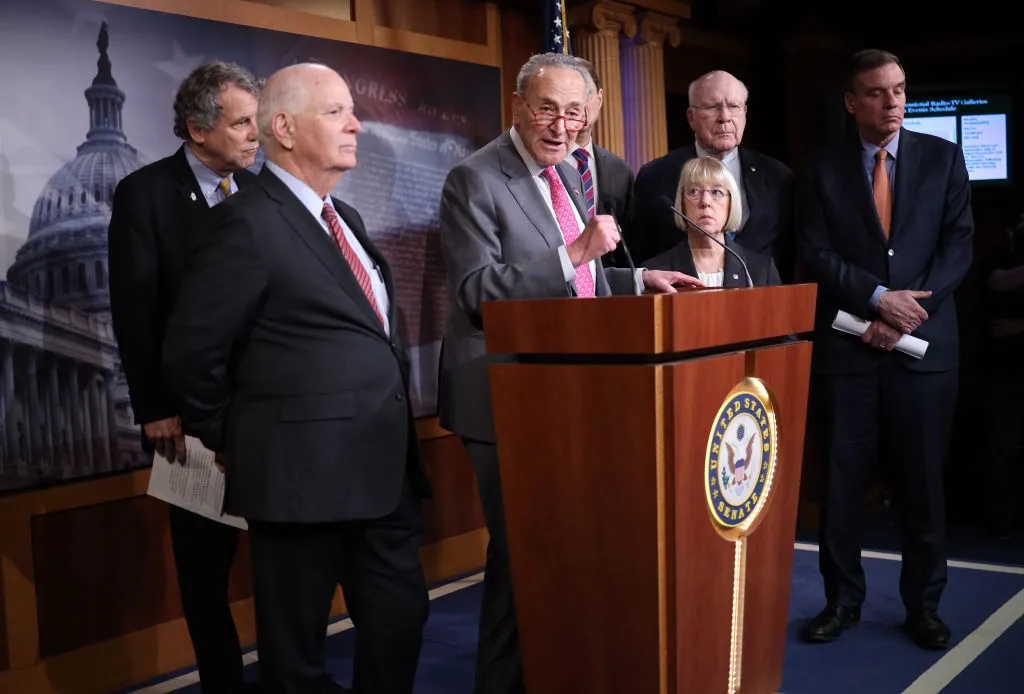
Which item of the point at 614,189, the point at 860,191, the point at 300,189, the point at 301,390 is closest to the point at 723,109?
the point at 614,189

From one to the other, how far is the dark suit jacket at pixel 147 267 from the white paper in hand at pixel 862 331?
195cm

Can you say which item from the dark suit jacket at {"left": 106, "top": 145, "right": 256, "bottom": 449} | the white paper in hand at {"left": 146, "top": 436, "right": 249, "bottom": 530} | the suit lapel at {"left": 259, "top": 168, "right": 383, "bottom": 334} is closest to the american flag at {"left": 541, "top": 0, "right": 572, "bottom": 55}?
the dark suit jacket at {"left": 106, "top": 145, "right": 256, "bottom": 449}

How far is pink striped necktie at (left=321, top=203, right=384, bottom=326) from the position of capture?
87.4 inches

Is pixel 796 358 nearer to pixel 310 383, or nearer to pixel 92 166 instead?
pixel 310 383

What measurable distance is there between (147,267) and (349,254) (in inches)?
34.2

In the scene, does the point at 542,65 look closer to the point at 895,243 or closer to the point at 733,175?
the point at 733,175

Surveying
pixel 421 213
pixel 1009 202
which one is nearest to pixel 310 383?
pixel 421 213

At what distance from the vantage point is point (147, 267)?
112 inches

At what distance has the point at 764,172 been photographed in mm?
3529

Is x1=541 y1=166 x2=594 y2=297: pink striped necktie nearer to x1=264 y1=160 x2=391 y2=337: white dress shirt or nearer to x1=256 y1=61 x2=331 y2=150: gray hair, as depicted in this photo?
x1=264 y1=160 x2=391 y2=337: white dress shirt

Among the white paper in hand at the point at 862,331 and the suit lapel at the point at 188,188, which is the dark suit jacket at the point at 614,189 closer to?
the white paper in hand at the point at 862,331

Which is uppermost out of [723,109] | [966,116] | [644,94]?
[644,94]

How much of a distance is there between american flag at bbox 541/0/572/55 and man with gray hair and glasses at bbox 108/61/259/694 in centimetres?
169

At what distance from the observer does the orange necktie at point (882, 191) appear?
352cm
